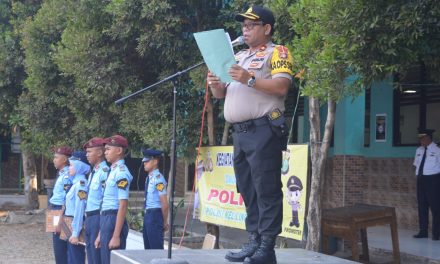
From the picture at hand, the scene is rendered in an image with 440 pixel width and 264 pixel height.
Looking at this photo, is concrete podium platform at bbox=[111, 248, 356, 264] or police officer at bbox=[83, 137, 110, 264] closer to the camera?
concrete podium platform at bbox=[111, 248, 356, 264]

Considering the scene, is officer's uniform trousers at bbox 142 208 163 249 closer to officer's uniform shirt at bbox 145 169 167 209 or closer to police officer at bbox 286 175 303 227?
officer's uniform shirt at bbox 145 169 167 209

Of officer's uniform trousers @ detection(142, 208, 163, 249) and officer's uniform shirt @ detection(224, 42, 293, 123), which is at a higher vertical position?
officer's uniform shirt @ detection(224, 42, 293, 123)

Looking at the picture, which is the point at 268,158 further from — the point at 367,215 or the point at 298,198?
the point at 367,215

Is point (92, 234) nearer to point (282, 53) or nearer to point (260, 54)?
point (260, 54)

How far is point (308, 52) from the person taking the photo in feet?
18.7

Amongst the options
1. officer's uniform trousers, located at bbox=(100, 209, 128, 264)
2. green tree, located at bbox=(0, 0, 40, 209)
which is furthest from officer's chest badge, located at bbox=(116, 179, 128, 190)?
green tree, located at bbox=(0, 0, 40, 209)

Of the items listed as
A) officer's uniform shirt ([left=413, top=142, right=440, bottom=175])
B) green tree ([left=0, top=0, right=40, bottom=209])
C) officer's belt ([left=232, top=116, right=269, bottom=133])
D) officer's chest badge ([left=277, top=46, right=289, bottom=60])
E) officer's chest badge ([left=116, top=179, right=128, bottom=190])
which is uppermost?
green tree ([left=0, top=0, right=40, bottom=209])

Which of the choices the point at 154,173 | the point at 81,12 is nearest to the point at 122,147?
the point at 154,173

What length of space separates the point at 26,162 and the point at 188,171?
6889 mm

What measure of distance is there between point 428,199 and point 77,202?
602 centimetres

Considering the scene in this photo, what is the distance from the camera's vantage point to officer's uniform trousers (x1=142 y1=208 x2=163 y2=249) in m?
8.00

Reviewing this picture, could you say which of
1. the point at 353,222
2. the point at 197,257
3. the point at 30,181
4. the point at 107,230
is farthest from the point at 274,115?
the point at 30,181

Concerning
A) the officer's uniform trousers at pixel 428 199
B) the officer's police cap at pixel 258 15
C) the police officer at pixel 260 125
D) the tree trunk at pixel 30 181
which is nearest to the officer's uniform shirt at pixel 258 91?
the police officer at pixel 260 125

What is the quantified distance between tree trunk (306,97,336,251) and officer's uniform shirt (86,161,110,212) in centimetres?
265
